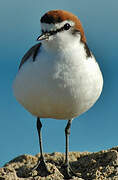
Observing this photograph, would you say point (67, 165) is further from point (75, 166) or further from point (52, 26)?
point (52, 26)

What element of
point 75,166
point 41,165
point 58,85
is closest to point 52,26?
point 58,85

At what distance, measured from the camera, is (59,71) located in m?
8.34

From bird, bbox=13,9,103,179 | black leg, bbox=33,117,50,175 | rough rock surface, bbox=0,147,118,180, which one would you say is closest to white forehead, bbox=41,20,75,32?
bird, bbox=13,9,103,179

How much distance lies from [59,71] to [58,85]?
0.80 feet

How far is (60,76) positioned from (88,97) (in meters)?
0.75

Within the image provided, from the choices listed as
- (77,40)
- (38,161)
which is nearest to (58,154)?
(38,161)

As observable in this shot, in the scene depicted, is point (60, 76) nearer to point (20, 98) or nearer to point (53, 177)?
point (20, 98)

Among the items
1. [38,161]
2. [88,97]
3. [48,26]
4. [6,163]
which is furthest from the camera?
[6,163]

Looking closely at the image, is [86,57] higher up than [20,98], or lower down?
higher up

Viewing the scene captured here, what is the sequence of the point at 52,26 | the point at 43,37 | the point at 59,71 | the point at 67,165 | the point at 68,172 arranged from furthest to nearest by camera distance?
the point at 67,165, the point at 68,172, the point at 59,71, the point at 52,26, the point at 43,37

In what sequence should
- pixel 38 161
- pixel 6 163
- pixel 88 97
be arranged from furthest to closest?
pixel 6 163 < pixel 38 161 < pixel 88 97

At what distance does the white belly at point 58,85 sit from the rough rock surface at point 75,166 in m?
1.17

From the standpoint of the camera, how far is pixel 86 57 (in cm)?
855

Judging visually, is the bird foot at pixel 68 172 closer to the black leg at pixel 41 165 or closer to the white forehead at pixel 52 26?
the black leg at pixel 41 165
